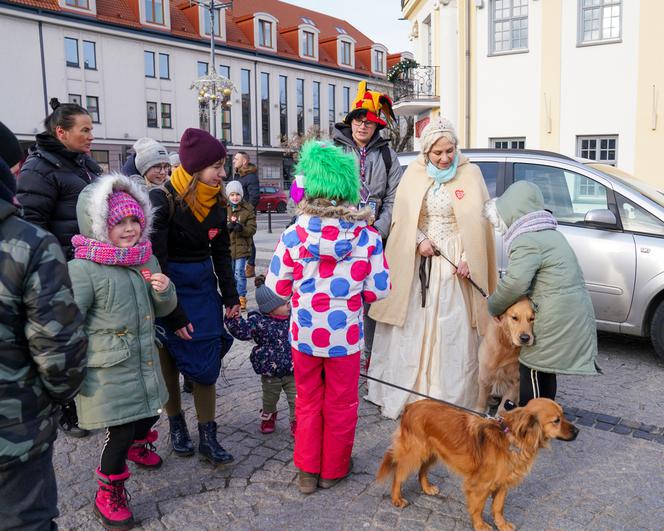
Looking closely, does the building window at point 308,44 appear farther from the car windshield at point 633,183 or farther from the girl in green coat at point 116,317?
the girl in green coat at point 116,317

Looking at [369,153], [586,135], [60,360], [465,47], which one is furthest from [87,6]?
[60,360]

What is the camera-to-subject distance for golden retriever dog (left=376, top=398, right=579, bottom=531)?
2.90 metres

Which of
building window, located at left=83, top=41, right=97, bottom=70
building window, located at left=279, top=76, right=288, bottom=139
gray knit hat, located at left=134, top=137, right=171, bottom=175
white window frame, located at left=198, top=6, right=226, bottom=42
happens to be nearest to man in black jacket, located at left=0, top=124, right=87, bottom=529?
gray knit hat, located at left=134, top=137, right=171, bottom=175

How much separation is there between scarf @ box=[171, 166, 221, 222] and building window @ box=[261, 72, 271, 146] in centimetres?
4813

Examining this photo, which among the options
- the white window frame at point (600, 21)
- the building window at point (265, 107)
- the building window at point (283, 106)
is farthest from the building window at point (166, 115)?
the white window frame at point (600, 21)

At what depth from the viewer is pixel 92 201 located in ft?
9.75

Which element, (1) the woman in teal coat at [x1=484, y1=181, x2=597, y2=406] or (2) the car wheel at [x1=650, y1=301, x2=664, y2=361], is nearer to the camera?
(1) the woman in teal coat at [x1=484, y1=181, x2=597, y2=406]

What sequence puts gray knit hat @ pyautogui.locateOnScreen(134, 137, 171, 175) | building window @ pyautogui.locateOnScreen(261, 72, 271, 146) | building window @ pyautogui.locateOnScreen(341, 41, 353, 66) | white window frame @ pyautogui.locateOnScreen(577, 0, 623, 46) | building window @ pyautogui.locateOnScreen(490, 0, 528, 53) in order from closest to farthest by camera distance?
gray knit hat @ pyautogui.locateOnScreen(134, 137, 171, 175) → white window frame @ pyautogui.locateOnScreen(577, 0, 623, 46) → building window @ pyautogui.locateOnScreen(490, 0, 528, 53) → building window @ pyautogui.locateOnScreen(261, 72, 271, 146) → building window @ pyautogui.locateOnScreen(341, 41, 353, 66)

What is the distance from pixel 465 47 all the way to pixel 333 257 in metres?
16.0

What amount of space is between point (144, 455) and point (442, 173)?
286 cm

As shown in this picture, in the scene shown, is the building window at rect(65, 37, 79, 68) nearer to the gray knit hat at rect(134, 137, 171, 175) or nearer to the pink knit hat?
the gray knit hat at rect(134, 137, 171, 175)

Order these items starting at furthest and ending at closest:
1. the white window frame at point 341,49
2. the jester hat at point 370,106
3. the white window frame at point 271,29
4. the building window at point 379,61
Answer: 1. the building window at point 379,61
2. the white window frame at point 341,49
3. the white window frame at point 271,29
4. the jester hat at point 370,106

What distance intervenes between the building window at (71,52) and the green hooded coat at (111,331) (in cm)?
4004

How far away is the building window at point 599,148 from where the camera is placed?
15297mm
